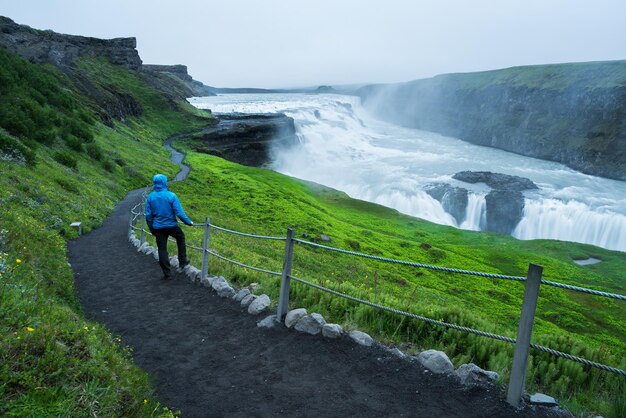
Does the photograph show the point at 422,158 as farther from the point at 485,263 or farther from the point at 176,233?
the point at 176,233

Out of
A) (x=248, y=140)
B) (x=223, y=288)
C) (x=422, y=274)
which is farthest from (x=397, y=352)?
(x=248, y=140)

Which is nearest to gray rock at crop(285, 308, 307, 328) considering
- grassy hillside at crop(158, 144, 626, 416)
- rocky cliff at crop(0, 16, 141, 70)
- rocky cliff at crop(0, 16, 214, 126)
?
grassy hillside at crop(158, 144, 626, 416)

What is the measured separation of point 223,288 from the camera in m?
11.0

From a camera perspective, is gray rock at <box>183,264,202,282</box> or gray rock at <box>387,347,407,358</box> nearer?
gray rock at <box>387,347,407,358</box>

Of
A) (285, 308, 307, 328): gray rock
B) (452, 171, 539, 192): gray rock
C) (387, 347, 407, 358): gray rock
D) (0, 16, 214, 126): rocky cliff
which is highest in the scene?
(0, 16, 214, 126): rocky cliff

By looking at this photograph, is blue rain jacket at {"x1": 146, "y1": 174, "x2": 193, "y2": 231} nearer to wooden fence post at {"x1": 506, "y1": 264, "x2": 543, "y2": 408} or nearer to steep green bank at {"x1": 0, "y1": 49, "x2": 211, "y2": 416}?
steep green bank at {"x1": 0, "y1": 49, "x2": 211, "y2": 416}

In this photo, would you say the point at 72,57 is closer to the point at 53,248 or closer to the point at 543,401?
the point at 53,248

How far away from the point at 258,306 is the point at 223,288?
5.84 feet

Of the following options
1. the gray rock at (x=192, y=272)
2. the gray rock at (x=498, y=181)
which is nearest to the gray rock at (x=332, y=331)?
the gray rock at (x=192, y=272)

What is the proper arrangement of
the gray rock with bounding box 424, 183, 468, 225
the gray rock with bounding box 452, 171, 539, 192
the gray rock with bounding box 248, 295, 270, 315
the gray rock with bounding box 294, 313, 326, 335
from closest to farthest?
1. the gray rock with bounding box 294, 313, 326, 335
2. the gray rock with bounding box 248, 295, 270, 315
3. the gray rock with bounding box 424, 183, 468, 225
4. the gray rock with bounding box 452, 171, 539, 192

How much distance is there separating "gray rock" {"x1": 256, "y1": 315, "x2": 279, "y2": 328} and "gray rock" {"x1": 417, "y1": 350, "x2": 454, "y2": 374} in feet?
10.5

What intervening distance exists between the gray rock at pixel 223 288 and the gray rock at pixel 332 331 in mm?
3697

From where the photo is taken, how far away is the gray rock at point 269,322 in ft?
28.8

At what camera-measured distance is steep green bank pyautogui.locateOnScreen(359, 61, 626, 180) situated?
115 metres
